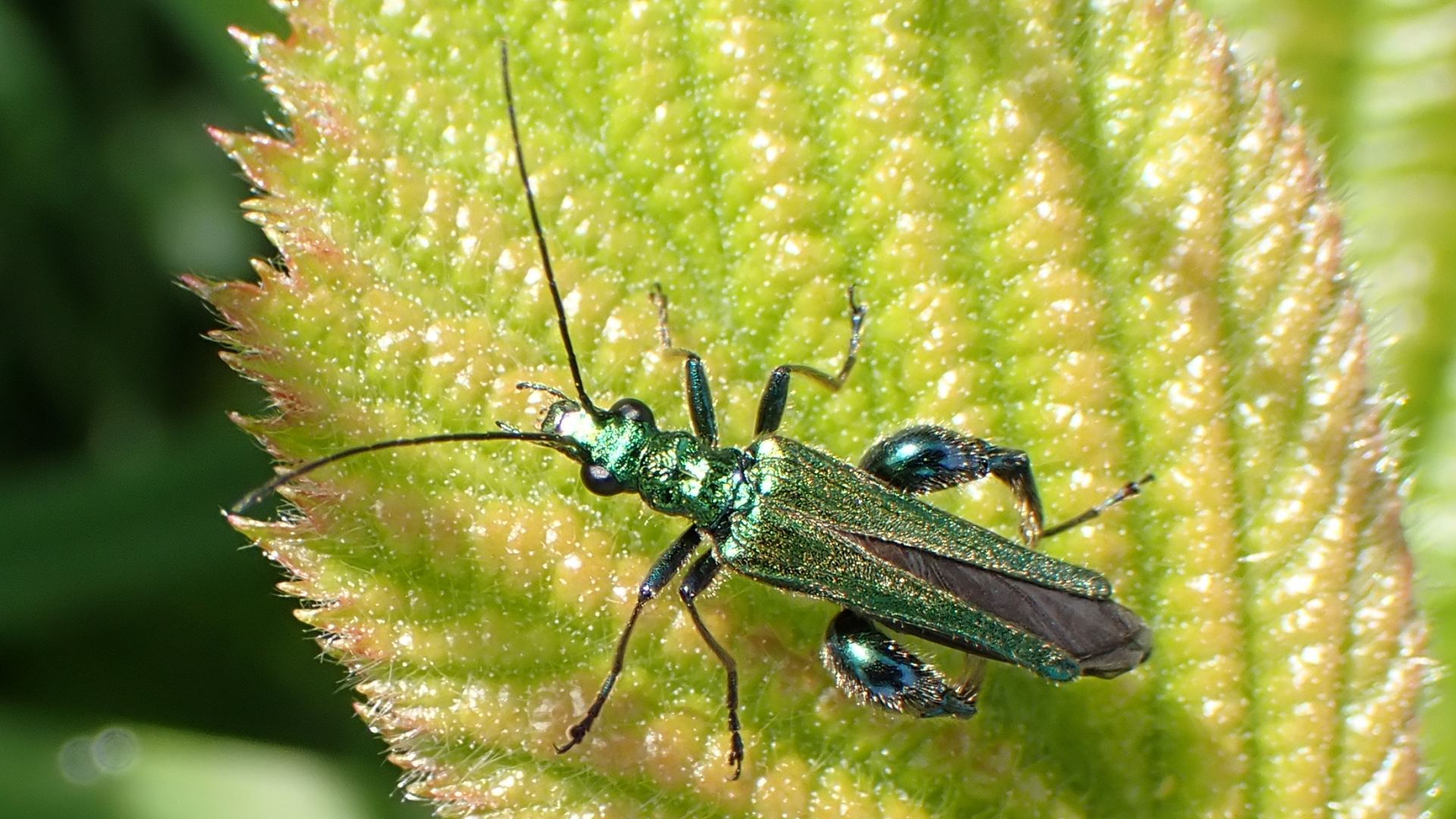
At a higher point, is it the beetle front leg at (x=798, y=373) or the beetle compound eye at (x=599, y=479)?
the beetle front leg at (x=798, y=373)

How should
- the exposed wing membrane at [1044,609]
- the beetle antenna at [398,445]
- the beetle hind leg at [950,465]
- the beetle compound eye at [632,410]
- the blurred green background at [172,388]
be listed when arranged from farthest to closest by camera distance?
the blurred green background at [172,388], the beetle compound eye at [632,410], the beetle hind leg at [950,465], the exposed wing membrane at [1044,609], the beetle antenna at [398,445]

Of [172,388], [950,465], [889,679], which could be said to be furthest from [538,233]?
[172,388]

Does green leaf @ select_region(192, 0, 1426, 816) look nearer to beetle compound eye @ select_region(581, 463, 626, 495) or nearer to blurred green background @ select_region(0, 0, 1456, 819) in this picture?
beetle compound eye @ select_region(581, 463, 626, 495)

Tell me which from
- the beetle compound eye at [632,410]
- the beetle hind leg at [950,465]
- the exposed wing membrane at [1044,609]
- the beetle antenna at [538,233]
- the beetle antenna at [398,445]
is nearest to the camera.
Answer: the beetle antenna at [398,445]

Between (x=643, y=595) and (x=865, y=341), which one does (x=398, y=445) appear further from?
(x=865, y=341)

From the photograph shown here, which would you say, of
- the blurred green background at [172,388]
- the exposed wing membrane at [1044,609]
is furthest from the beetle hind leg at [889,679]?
the blurred green background at [172,388]

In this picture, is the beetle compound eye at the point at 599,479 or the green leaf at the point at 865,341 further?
the beetle compound eye at the point at 599,479

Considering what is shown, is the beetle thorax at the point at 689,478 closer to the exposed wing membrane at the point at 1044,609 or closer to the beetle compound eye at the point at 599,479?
the beetle compound eye at the point at 599,479
